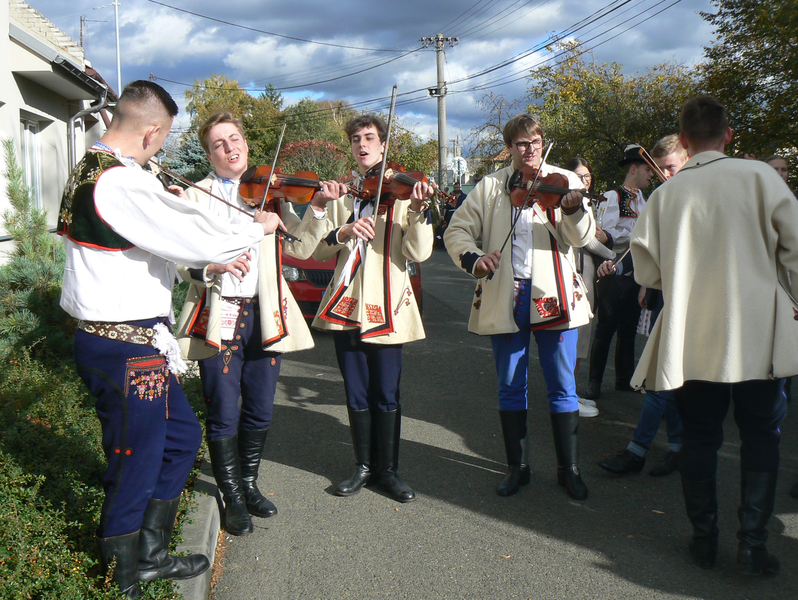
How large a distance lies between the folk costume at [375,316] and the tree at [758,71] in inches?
237

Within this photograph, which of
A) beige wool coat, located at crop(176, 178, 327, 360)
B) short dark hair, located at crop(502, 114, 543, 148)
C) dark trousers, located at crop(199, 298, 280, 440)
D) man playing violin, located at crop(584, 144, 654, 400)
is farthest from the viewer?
man playing violin, located at crop(584, 144, 654, 400)

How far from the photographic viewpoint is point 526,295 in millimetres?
3709

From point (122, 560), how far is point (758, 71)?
9887mm

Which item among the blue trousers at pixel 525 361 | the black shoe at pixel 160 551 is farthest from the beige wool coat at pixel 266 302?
the blue trousers at pixel 525 361

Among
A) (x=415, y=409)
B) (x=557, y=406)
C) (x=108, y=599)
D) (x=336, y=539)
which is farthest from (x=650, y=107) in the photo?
(x=108, y=599)

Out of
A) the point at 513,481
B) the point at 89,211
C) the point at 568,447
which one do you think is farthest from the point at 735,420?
the point at 89,211

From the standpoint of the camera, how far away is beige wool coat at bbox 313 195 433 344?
3631 mm

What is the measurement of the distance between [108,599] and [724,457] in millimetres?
3584

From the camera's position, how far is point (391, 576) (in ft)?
9.83

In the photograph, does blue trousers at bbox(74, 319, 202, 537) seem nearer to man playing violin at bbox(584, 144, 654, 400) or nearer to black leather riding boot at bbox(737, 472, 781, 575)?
black leather riding boot at bbox(737, 472, 781, 575)

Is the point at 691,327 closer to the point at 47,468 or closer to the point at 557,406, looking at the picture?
the point at 557,406

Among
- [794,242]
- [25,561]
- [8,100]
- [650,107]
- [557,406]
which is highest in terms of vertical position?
[650,107]

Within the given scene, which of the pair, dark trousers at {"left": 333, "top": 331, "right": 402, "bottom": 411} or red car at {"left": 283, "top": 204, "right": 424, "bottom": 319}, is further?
red car at {"left": 283, "top": 204, "right": 424, "bottom": 319}

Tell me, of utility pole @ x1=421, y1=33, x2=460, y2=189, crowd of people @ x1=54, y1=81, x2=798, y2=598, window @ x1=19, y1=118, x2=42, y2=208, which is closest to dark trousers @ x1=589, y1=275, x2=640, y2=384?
crowd of people @ x1=54, y1=81, x2=798, y2=598
